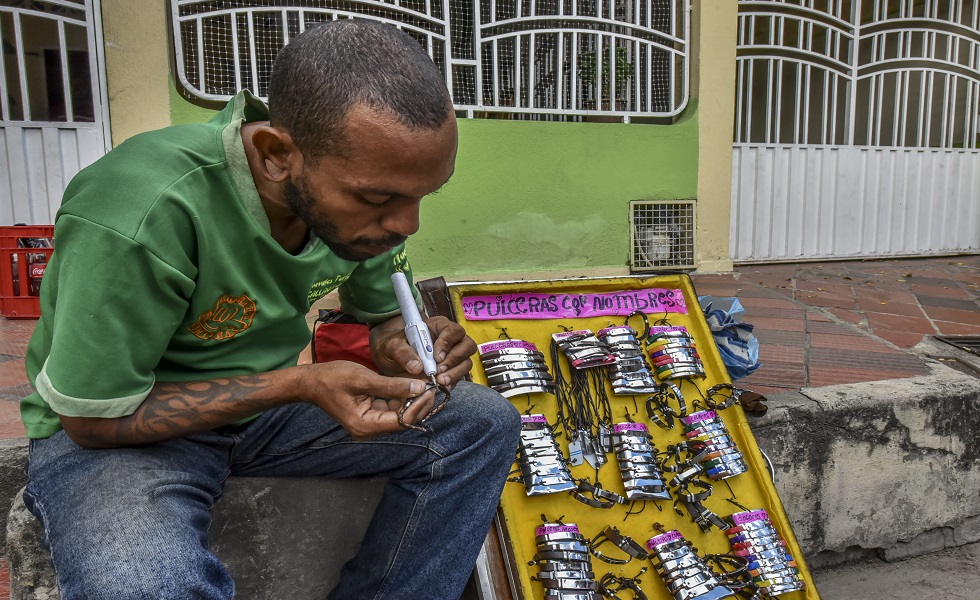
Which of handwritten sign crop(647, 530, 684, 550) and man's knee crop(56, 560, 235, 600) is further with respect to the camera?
handwritten sign crop(647, 530, 684, 550)

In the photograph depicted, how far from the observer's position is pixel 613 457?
1977 millimetres

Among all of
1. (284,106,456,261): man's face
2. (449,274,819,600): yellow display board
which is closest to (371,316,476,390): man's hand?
(284,106,456,261): man's face

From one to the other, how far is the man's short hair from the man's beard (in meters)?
0.08

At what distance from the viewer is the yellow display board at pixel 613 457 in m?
1.83

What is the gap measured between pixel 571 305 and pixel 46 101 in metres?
3.24

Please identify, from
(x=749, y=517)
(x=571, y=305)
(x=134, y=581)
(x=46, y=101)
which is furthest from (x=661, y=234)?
(x=134, y=581)

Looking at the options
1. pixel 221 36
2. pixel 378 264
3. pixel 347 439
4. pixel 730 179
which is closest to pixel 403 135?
pixel 378 264

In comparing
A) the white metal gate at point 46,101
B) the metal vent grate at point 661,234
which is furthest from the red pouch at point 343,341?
the metal vent grate at point 661,234

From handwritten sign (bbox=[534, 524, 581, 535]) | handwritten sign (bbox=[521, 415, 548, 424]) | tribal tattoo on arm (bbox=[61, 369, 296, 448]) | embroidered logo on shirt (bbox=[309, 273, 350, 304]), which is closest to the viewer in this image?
tribal tattoo on arm (bbox=[61, 369, 296, 448])

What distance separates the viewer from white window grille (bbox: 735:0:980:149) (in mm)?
5453

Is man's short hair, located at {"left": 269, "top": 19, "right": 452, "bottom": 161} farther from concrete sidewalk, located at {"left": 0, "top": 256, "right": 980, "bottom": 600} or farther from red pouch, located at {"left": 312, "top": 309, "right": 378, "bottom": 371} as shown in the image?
concrete sidewalk, located at {"left": 0, "top": 256, "right": 980, "bottom": 600}

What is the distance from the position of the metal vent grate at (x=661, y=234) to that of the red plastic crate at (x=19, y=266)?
3.49 meters

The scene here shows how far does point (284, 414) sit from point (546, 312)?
0.87m

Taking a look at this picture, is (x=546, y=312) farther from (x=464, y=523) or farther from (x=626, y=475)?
(x=464, y=523)
